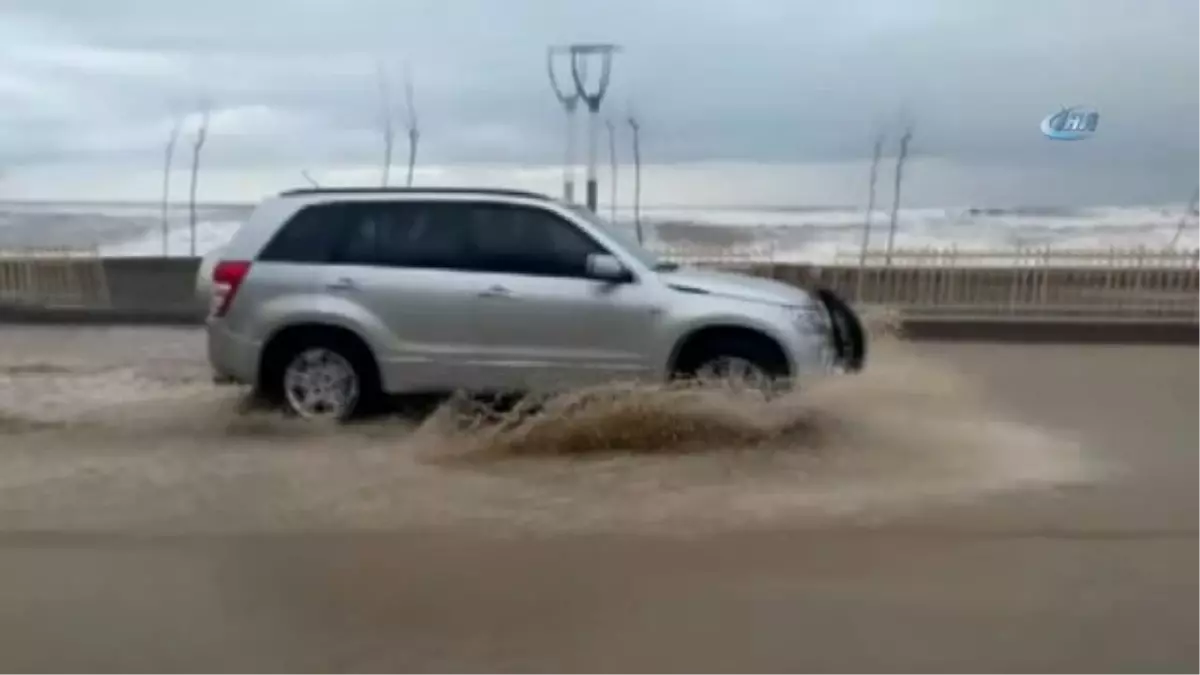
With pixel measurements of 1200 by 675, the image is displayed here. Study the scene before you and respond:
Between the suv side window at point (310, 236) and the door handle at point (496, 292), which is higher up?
the suv side window at point (310, 236)

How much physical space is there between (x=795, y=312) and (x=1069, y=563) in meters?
3.21

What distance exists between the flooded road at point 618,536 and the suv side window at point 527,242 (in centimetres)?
109

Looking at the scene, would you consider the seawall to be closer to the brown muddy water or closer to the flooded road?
the flooded road

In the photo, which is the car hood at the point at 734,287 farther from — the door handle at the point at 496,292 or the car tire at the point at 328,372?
the car tire at the point at 328,372

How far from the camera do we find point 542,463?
27.7ft

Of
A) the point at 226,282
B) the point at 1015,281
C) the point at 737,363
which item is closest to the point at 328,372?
the point at 226,282

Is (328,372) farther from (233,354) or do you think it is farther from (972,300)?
(972,300)

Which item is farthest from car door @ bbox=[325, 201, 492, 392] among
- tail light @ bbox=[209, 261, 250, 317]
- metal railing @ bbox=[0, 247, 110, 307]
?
metal railing @ bbox=[0, 247, 110, 307]

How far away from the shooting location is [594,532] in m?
6.96

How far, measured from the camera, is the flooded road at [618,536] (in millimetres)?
5336

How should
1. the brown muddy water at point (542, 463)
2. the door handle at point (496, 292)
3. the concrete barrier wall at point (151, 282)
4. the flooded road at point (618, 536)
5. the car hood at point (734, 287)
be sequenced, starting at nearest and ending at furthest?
the flooded road at point (618, 536) < the brown muddy water at point (542, 463) < the car hood at point (734, 287) < the door handle at point (496, 292) < the concrete barrier wall at point (151, 282)

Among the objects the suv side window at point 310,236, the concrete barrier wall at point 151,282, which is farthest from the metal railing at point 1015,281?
the suv side window at point 310,236

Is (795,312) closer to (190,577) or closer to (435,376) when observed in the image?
(435,376)

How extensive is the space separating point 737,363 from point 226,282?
342 cm
